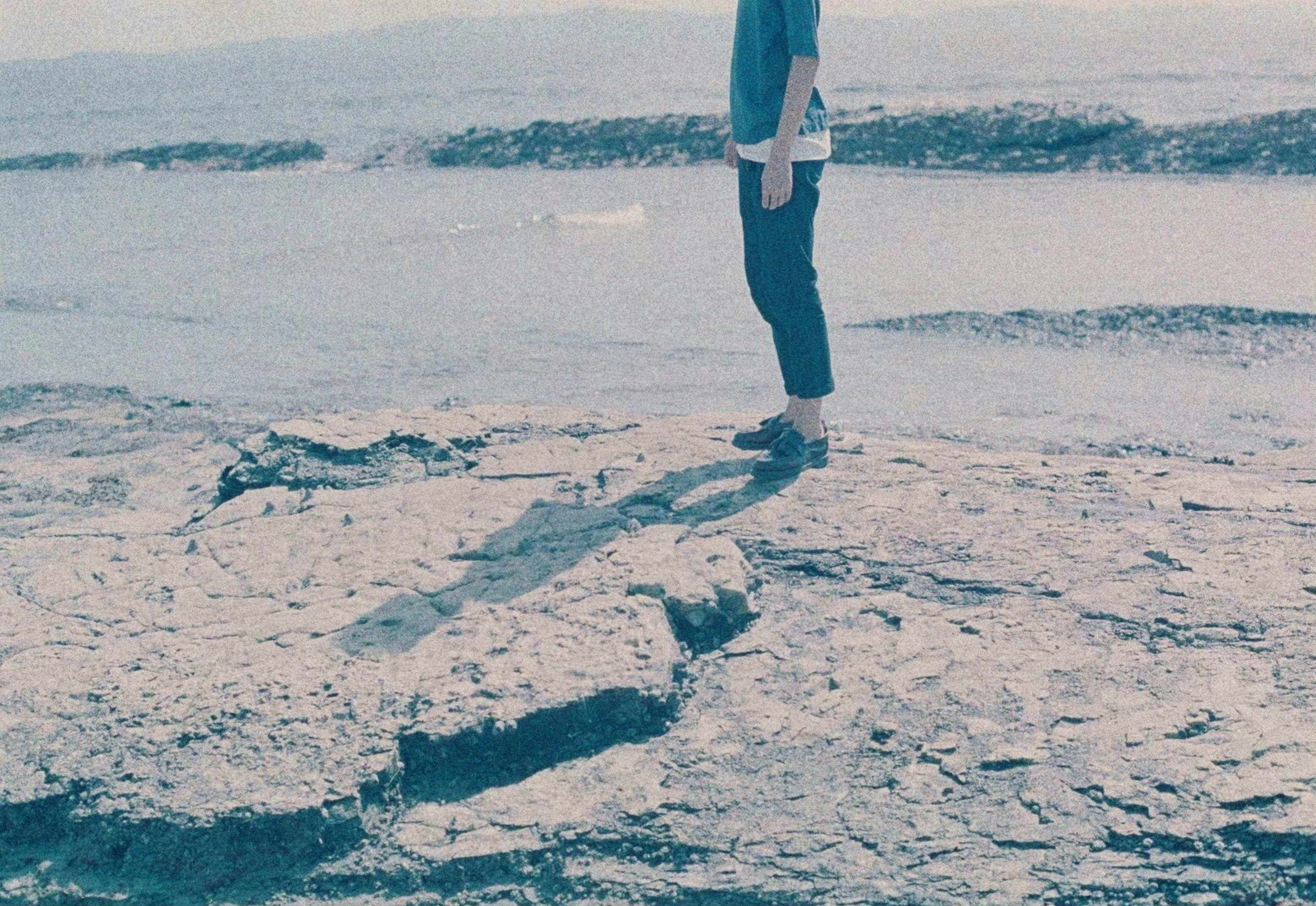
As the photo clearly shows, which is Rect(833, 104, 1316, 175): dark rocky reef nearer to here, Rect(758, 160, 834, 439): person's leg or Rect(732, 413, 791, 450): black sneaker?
Rect(732, 413, 791, 450): black sneaker

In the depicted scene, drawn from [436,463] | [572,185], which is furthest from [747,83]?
[572,185]

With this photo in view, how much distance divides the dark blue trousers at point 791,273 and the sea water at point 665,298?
1.87 m

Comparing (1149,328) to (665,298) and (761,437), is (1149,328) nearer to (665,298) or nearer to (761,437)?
(665,298)

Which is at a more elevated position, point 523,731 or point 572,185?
point 572,185

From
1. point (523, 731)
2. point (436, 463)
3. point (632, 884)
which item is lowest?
point (632, 884)

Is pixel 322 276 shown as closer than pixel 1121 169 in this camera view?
Yes

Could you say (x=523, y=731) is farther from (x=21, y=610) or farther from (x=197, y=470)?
(x=197, y=470)

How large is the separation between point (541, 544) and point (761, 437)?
1086 mm

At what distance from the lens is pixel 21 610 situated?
3506 mm

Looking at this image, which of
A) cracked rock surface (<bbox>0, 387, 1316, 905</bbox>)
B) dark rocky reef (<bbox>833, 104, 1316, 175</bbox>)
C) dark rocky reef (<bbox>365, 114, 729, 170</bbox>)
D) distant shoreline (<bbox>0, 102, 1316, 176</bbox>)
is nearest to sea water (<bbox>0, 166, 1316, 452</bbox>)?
dark rocky reef (<bbox>833, 104, 1316, 175</bbox>)

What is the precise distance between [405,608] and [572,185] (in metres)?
15.9

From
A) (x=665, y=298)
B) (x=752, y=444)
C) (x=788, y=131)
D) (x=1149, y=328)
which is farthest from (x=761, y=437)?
(x=665, y=298)

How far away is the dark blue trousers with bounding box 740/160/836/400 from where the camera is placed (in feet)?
12.8

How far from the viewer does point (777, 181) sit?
12.4 ft
